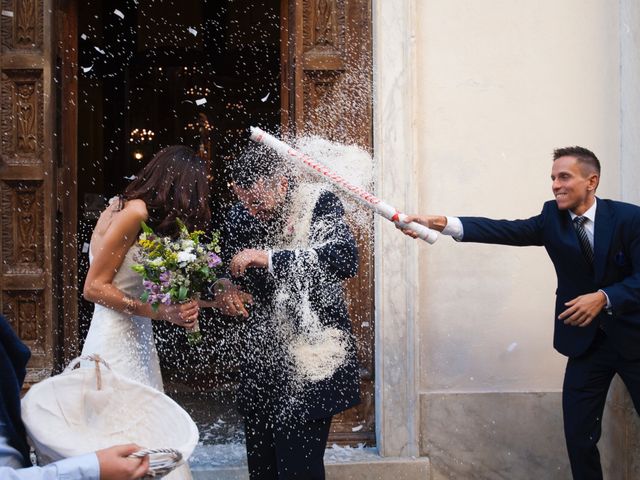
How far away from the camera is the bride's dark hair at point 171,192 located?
3.67 m

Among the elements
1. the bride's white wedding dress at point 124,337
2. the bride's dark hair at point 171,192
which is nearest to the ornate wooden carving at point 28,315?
the bride's white wedding dress at point 124,337

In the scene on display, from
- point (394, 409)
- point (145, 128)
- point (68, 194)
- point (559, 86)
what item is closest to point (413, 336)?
point (394, 409)

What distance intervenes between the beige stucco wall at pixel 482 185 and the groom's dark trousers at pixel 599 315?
71cm

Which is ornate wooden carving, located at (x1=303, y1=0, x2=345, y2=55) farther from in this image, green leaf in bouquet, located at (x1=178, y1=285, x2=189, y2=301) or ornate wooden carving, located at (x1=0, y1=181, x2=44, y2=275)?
green leaf in bouquet, located at (x1=178, y1=285, x2=189, y2=301)

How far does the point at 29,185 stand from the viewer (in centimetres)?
492

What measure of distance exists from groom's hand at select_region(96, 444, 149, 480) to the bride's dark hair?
1.82m

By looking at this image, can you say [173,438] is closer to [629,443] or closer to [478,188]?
[478,188]

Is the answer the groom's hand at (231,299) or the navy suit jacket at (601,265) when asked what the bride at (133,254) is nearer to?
the groom's hand at (231,299)

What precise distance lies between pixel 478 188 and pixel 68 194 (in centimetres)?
262

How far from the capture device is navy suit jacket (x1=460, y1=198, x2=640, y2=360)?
398 centimetres

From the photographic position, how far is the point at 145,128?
9.05 m

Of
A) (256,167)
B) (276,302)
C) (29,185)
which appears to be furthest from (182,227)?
(29,185)

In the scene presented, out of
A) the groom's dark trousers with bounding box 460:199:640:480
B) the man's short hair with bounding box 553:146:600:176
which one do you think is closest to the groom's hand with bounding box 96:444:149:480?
the groom's dark trousers with bounding box 460:199:640:480

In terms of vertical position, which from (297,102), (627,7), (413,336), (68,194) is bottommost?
(413,336)
